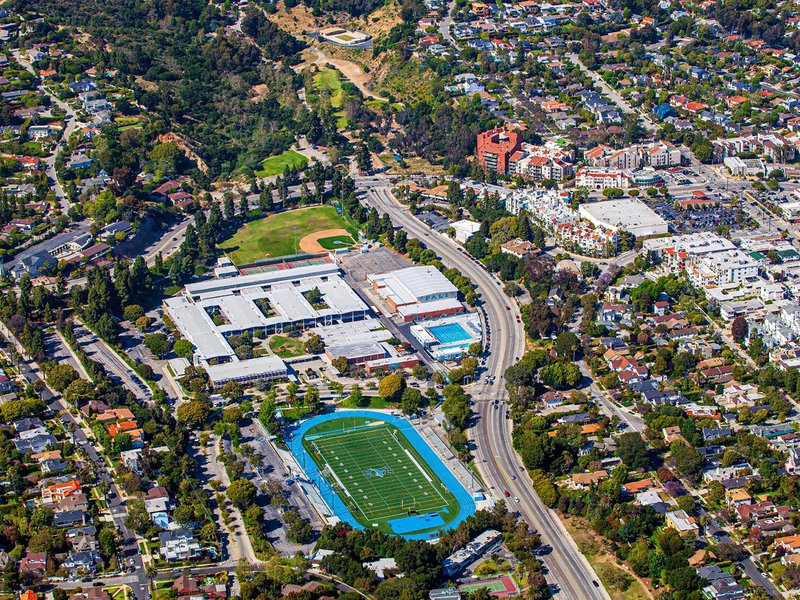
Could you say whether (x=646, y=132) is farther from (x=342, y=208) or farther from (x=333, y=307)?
(x=333, y=307)

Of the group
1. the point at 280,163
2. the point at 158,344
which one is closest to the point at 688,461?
the point at 158,344

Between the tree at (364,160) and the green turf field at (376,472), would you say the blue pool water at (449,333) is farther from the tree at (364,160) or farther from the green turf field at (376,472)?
the tree at (364,160)

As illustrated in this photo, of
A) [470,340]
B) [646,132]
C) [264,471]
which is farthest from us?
[646,132]

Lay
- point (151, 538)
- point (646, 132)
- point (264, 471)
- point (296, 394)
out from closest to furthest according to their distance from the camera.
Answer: point (151, 538) → point (264, 471) → point (296, 394) → point (646, 132)


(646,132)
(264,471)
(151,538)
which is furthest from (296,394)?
(646,132)

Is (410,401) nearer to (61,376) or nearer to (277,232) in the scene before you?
(61,376)

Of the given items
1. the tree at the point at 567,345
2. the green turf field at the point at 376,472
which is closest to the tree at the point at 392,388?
the green turf field at the point at 376,472

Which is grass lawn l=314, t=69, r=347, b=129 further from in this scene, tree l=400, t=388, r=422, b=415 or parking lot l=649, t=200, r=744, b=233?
tree l=400, t=388, r=422, b=415
